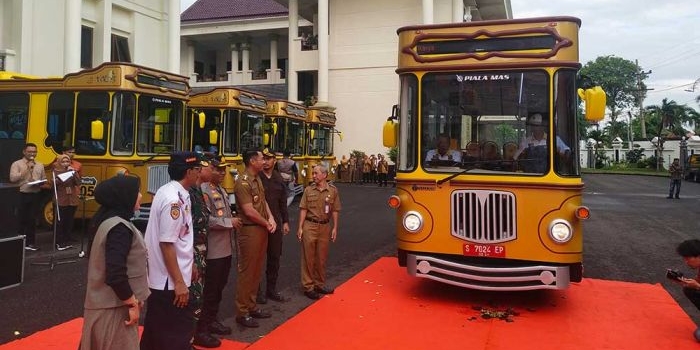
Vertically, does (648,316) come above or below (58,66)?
below

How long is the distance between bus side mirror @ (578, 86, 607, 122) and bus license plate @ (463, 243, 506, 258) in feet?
5.66

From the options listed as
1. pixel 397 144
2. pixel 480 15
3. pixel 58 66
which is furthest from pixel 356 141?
pixel 397 144

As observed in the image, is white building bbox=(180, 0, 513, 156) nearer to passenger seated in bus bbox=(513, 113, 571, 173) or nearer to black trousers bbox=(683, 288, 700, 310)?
passenger seated in bus bbox=(513, 113, 571, 173)

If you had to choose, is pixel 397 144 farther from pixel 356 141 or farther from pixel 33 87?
pixel 356 141

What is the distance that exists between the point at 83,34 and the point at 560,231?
19.3 m

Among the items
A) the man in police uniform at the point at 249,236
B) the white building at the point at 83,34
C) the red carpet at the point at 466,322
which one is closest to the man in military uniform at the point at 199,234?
the man in police uniform at the point at 249,236

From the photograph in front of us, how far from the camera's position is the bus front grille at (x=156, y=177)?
10117 mm

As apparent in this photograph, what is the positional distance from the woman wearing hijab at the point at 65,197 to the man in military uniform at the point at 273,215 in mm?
4264

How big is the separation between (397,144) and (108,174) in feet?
19.5

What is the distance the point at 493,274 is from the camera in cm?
568

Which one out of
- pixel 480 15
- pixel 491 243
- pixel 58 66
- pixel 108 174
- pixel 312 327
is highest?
pixel 480 15

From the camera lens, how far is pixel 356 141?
30.8m

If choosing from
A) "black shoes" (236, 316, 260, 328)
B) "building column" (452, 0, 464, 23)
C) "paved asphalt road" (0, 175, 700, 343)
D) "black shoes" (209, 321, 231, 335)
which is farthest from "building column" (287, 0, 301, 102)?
"black shoes" (209, 321, 231, 335)

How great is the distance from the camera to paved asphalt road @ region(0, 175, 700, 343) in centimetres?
563
